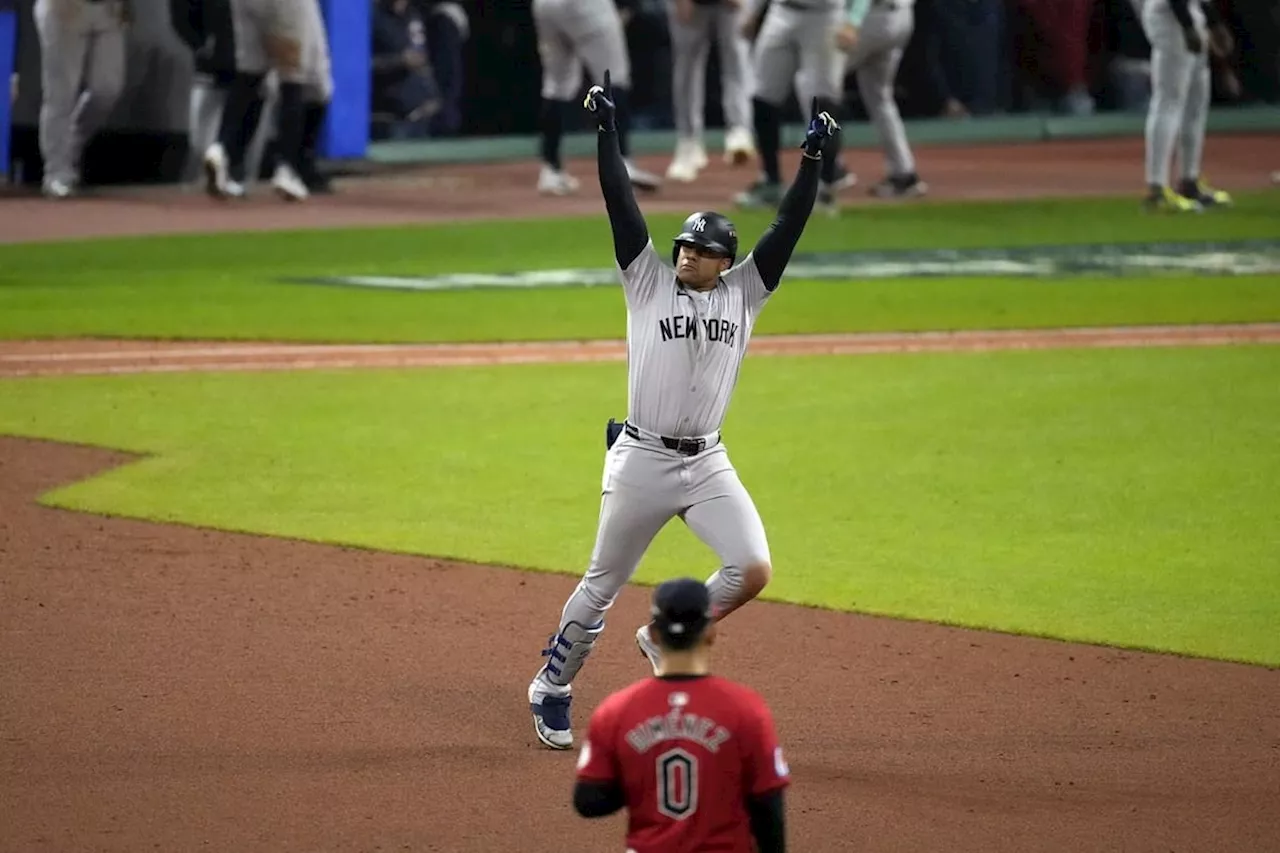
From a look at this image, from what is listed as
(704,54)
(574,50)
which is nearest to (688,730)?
(574,50)

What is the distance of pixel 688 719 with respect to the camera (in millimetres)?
4016

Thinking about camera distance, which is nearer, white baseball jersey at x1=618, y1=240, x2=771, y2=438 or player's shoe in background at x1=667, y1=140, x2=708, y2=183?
white baseball jersey at x1=618, y1=240, x2=771, y2=438

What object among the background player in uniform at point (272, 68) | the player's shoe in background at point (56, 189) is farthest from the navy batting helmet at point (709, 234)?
the player's shoe in background at point (56, 189)

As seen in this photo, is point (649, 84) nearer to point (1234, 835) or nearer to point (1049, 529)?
point (1049, 529)

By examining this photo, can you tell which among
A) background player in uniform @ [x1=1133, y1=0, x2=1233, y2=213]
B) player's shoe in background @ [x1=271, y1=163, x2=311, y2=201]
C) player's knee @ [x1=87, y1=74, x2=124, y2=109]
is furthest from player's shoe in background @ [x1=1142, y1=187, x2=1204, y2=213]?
player's knee @ [x1=87, y1=74, x2=124, y2=109]

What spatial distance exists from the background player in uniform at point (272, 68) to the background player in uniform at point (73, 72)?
43.9 inches

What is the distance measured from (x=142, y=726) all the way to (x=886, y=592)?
3.02 meters

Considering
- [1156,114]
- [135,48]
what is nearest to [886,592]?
[1156,114]

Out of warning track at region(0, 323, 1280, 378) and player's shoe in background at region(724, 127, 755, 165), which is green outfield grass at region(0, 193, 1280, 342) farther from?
player's shoe in background at region(724, 127, 755, 165)

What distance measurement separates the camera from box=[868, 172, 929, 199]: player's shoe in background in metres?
20.2

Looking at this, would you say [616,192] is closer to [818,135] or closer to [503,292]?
[818,135]

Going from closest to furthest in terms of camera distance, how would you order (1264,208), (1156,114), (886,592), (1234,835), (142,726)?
(1234,835) < (142,726) < (886,592) < (1156,114) < (1264,208)

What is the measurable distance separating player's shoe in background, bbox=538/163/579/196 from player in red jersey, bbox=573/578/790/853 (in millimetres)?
16840

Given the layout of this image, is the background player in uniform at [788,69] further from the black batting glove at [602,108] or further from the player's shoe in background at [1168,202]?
the black batting glove at [602,108]
